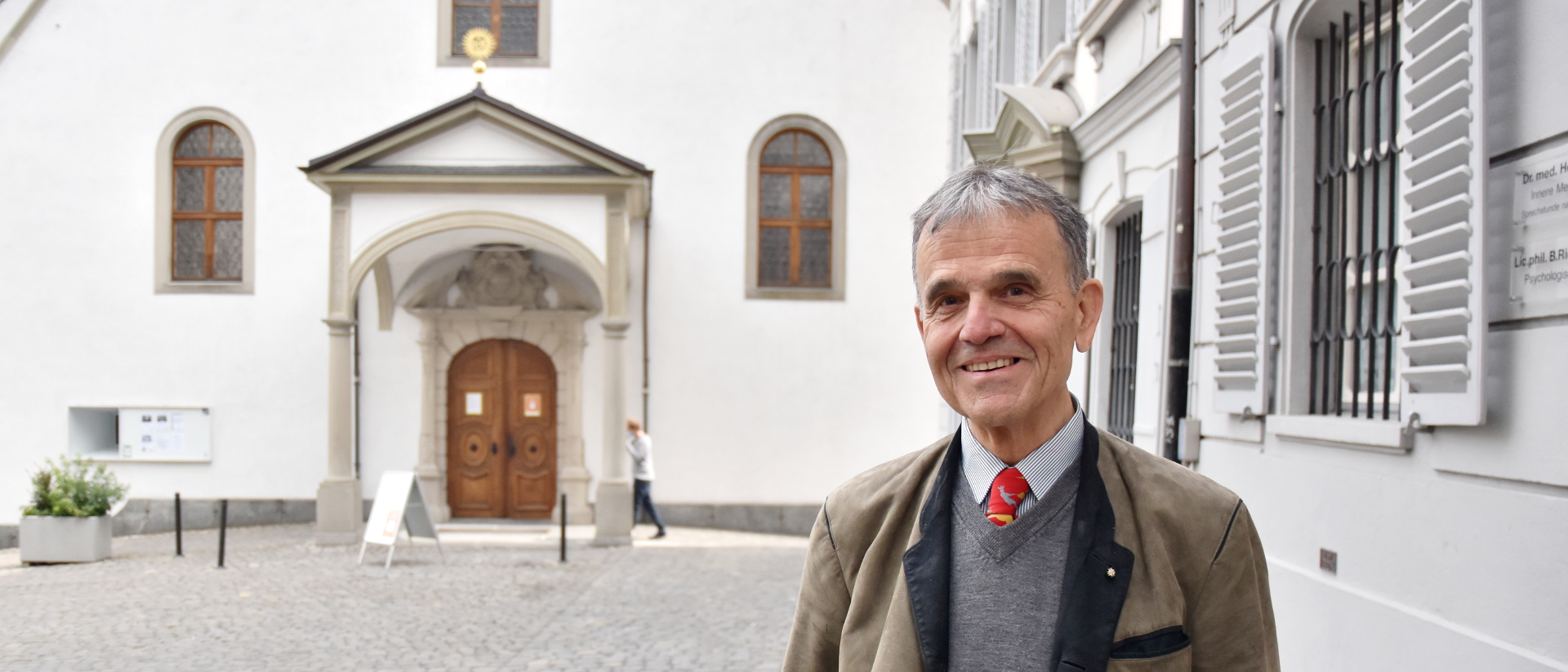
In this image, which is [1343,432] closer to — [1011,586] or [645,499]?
[1011,586]

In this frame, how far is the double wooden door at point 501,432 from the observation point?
612 inches

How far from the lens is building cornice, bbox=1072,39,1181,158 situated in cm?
659

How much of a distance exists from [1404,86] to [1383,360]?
1.06 metres

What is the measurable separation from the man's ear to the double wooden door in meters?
14.2

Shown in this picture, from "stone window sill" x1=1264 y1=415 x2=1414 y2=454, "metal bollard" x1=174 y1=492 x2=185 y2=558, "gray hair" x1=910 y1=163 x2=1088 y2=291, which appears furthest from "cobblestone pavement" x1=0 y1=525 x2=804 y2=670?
"gray hair" x1=910 y1=163 x2=1088 y2=291

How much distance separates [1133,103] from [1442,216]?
3.77 meters

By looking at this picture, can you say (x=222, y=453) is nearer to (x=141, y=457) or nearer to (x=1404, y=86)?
(x=141, y=457)

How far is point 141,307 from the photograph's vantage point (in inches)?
609

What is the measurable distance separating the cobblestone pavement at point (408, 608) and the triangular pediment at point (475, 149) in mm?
4275

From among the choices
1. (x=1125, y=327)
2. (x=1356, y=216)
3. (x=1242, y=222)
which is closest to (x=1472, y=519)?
(x=1356, y=216)

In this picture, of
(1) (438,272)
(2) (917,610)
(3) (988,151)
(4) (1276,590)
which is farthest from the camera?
(1) (438,272)

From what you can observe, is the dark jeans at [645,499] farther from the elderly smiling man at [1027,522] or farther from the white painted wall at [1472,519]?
the elderly smiling man at [1027,522]

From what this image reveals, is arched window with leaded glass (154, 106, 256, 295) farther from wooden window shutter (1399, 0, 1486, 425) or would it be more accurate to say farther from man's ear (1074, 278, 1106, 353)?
man's ear (1074, 278, 1106, 353)

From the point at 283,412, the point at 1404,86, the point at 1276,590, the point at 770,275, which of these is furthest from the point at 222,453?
the point at 1404,86
